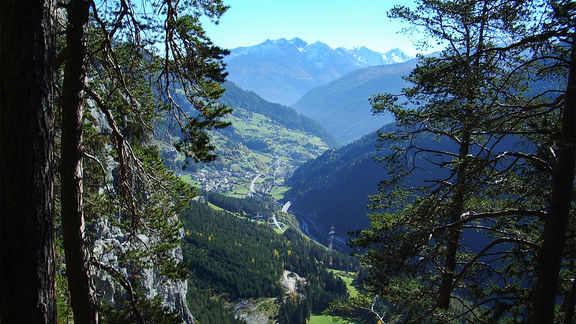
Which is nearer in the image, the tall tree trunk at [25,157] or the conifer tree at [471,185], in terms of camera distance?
the tall tree trunk at [25,157]

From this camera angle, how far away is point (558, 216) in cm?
562

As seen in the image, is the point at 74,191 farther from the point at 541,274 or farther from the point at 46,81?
the point at 541,274

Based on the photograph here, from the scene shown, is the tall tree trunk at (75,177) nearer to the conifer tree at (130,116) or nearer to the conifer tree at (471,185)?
the conifer tree at (130,116)

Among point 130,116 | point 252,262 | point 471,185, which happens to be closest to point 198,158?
point 130,116

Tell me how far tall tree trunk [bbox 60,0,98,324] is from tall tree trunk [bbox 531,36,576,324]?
7.60 metres

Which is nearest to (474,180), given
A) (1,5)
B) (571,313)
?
(571,313)

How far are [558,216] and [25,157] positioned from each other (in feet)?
25.2

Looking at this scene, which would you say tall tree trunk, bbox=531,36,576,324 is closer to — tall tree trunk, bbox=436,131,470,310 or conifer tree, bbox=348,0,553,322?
conifer tree, bbox=348,0,553,322

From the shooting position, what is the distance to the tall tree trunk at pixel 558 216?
546 cm

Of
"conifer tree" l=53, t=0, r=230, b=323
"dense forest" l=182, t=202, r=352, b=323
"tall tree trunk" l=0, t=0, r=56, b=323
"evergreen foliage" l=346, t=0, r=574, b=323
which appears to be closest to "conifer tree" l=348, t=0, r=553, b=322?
"evergreen foliage" l=346, t=0, r=574, b=323

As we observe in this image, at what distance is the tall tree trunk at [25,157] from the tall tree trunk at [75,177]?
5.59 feet

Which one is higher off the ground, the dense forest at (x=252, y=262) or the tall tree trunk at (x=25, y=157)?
the tall tree trunk at (x=25, y=157)

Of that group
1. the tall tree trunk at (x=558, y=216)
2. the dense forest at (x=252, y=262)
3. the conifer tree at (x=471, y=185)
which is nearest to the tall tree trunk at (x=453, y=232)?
the conifer tree at (x=471, y=185)

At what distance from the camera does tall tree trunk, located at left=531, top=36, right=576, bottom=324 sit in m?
5.46
